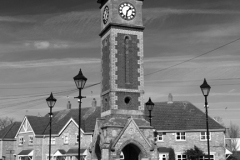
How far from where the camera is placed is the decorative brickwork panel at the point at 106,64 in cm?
3359

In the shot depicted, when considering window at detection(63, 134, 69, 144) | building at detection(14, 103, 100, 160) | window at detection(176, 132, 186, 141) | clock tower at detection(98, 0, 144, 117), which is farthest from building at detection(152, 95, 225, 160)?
clock tower at detection(98, 0, 144, 117)

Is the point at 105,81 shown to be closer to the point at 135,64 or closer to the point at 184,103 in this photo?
the point at 135,64

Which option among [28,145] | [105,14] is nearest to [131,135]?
[105,14]

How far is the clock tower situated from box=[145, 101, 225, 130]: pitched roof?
1811 centimetres

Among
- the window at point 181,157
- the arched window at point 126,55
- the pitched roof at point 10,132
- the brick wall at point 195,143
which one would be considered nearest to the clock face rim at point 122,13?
the arched window at point 126,55

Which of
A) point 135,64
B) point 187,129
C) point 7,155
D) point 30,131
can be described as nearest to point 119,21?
point 135,64

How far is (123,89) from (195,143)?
20.3 meters

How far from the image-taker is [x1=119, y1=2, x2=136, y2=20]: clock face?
33.7 m

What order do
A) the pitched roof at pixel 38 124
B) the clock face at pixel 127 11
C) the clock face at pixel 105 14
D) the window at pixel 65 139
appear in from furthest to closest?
the pitched roof at pixel 38 124 → the window at pixel 65 139 → the clock face at pixel 105 14 → the clock face at pixel 127 11

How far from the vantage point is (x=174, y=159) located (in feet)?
157

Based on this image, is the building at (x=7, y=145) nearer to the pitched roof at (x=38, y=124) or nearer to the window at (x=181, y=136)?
the pitched roof at (x=38, y=124)

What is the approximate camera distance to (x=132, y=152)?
32.9 metres

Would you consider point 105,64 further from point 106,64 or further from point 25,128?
point 25,128

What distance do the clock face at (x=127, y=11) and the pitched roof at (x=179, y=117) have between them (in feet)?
67.2
